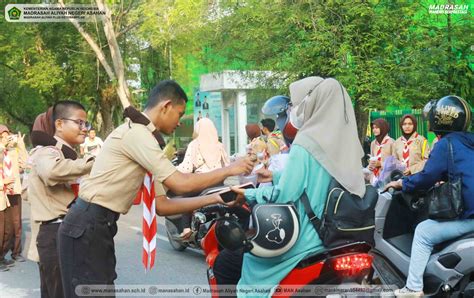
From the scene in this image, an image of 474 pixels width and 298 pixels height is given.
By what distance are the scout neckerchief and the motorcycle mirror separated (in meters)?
0.44

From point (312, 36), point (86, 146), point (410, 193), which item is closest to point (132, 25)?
point (86, 146)

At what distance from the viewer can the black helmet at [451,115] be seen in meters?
4.94

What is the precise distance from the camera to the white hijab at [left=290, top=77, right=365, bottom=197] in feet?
11.3

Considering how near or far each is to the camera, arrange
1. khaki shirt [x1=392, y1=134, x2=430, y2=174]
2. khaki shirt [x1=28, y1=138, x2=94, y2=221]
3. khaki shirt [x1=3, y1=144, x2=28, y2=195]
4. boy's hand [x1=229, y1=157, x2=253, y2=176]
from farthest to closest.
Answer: khaki shirt [x1=392, y1=134, x2=430, y2=174], khaki shirt [x1=3, y1=144, x2=28, y2=195], khaki shirt [x1=28, y1=138, x2=94, y2=221], boy's hand [x1=229, y1=157, x2=253, y2=176]

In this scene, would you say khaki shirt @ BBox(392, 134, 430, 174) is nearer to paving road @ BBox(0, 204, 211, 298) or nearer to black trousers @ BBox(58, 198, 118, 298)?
paving road @ BBox(0, 204, 211, 298)

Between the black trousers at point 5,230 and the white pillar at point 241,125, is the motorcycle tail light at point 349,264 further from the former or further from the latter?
the white pillar at point 241,125

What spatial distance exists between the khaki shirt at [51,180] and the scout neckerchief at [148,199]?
26.4 inches

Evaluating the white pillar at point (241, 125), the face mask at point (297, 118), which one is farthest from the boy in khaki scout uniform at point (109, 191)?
the white pillar at point (241, 125)

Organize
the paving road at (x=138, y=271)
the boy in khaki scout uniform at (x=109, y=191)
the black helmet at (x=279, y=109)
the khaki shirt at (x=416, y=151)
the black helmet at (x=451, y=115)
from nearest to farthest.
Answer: the boy in khaki scout uniform at (x=109, y=191), the black helmet at (x=451, y=115), the black helmet at (x=279, y=109), the paving road at (x=138, y=271), the khaki shirt at (x=416, y=151)

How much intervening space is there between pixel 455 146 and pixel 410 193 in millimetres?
529

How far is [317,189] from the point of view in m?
3.46

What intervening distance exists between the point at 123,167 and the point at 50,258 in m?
1.43

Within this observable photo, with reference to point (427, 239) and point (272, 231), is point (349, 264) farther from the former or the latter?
point (427, 239)

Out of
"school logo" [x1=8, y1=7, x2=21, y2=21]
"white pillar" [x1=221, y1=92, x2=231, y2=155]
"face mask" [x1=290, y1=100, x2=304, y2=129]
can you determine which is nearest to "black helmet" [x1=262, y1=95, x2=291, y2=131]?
"face mask" [x1=290, y1=100, x2=304, y2=129]
